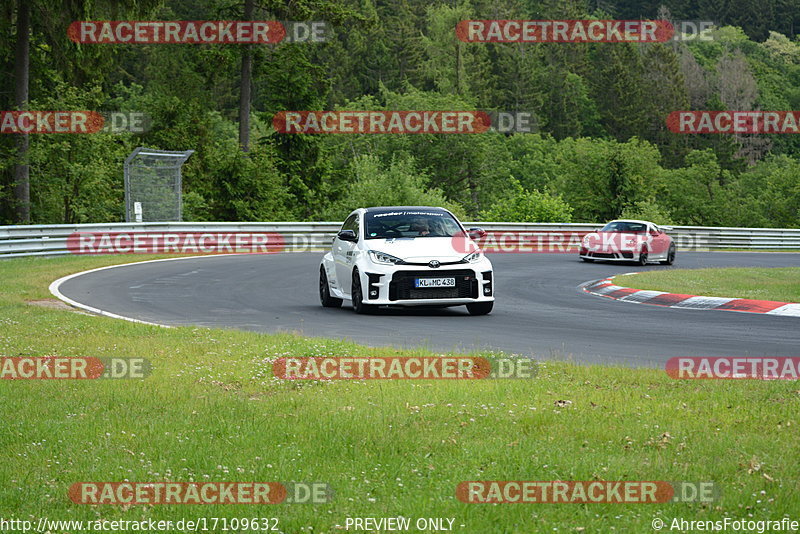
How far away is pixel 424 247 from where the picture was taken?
15.1 meters

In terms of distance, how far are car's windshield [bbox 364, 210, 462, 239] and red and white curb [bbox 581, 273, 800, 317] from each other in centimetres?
415

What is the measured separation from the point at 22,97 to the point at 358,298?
2326 cm

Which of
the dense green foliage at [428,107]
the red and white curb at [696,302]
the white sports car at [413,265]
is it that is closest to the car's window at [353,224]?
the white sports car at [413,265]

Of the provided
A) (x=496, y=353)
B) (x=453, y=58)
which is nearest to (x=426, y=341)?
(x=496, y=353)

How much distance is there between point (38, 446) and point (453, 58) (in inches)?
3945

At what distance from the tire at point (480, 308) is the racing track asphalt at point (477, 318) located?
0.13 meters

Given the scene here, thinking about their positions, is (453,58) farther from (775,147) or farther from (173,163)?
(173,163)

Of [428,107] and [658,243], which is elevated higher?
[428,107]

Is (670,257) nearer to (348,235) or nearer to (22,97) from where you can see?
(348,235)

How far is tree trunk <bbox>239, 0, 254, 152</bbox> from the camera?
1921 inches

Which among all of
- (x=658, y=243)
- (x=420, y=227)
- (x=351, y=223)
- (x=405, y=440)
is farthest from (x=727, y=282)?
(x=405, y=440)

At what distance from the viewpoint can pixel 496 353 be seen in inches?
393

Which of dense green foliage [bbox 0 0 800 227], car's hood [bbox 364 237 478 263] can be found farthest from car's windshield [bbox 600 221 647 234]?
car's hood [bbox 364 237 478 263]

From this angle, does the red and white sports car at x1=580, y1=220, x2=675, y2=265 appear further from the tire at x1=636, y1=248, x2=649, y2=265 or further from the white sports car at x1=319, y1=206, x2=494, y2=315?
the white sports car at x1=319, y1=206, x2=494, y2=315
